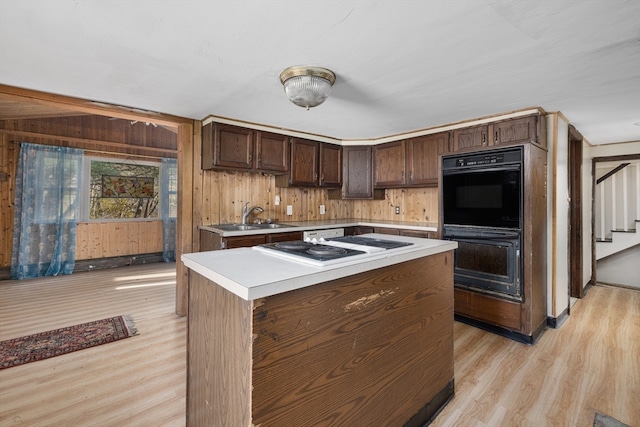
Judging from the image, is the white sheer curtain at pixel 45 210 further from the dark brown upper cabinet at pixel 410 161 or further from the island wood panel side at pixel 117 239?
the dark brown upper cabinet at pixel 410 161

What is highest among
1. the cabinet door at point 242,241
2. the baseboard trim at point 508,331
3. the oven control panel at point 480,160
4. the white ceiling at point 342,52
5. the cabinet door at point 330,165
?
the white ceiling at point 342,52

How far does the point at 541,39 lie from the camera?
1.68 m

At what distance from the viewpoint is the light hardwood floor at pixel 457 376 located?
1.73 metres

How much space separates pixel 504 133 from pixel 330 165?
2.17 metres

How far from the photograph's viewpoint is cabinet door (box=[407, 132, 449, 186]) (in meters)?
3.60

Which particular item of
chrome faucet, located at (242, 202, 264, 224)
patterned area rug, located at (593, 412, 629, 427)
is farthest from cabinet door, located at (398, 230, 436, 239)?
patterned area rug, located at (593, 412, 629, 427)

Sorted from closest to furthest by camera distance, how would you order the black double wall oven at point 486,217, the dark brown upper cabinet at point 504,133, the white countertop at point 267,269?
the white countertop at point 267,269, the black double wall oven at point 486,217, the dark brown upper cabinet at point 504,133

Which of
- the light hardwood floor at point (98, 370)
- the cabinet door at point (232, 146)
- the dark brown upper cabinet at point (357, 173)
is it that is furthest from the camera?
the dark brown upper cabinet at point (357, 173)

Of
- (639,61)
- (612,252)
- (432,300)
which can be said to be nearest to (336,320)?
(432,300)

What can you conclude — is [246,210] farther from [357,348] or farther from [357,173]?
[357,348]

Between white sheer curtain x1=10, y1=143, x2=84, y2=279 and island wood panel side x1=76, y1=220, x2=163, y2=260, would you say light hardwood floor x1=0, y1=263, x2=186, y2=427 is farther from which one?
island wood panel side x1=76, y1=220, x2=163, y2=260

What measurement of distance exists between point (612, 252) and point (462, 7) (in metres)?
5.38

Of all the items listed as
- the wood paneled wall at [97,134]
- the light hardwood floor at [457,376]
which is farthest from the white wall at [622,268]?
the wood paneled wall at [97,134]

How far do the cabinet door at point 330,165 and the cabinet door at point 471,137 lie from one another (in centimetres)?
162
